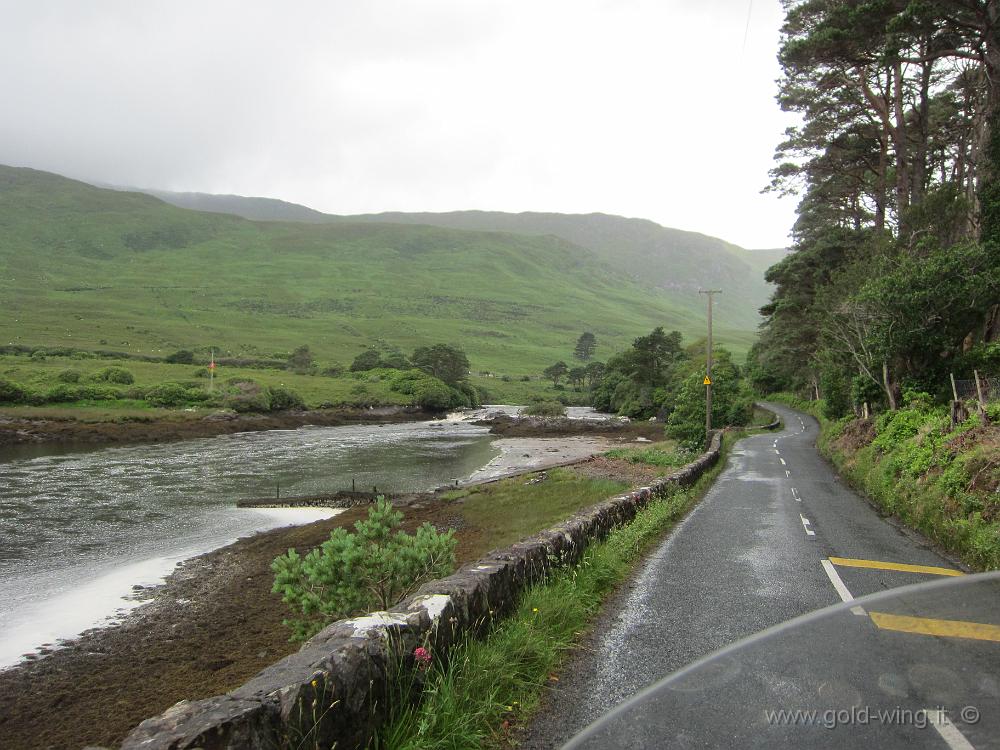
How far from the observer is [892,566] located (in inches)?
373

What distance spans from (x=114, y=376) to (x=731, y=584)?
70.5m

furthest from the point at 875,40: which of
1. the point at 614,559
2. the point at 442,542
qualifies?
the point at 442,542

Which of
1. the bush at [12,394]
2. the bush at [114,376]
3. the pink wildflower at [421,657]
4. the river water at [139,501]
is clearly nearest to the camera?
the pink wildflower at [421,657]

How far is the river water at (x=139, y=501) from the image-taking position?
14758 millimetres

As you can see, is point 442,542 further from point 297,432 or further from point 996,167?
point 297,432

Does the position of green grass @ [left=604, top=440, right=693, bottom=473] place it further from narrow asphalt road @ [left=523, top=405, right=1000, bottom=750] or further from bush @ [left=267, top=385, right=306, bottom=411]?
bush @ [left=267, top=385, right=306, bottom=411]

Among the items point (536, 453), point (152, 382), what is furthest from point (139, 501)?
point (152, 382)

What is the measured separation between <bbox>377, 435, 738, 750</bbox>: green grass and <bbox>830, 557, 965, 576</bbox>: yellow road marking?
4.34 metres

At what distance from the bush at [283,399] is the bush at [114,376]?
1408cm

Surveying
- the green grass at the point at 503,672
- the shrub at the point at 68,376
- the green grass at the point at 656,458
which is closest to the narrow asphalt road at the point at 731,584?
the green grass at the point at 503,672

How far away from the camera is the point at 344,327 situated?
556ft

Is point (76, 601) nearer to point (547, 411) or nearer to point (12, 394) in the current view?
point (12, 394)

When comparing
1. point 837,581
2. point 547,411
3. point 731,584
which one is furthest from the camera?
point 547,411

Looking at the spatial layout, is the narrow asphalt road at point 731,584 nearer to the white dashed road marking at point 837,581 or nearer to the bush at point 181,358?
the white dashed road marking at point 837,581
